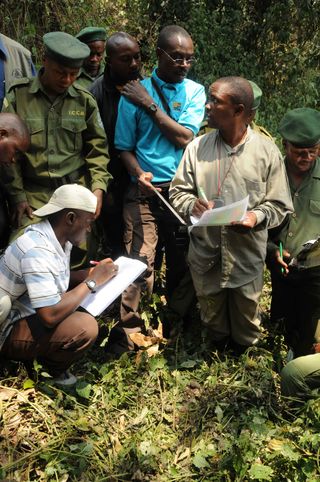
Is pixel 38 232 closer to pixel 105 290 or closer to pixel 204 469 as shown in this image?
pixel 105 290

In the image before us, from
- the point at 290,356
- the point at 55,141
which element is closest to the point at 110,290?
the point at 55,141

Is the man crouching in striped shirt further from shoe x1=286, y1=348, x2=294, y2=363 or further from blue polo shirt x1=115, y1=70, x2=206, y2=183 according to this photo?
shoe x1=286, y1=348, x2=294, y2=363

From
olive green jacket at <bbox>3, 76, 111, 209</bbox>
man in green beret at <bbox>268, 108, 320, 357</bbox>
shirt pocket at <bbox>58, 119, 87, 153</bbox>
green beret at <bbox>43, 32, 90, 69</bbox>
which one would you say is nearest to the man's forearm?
olive green jacket at <bbox>3, 76, 111, 209</bbox>

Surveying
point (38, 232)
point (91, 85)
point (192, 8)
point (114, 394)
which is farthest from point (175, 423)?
point (192, 8)

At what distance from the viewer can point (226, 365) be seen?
4031 millimetres

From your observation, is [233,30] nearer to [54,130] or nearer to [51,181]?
[54,130]

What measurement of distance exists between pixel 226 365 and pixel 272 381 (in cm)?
33

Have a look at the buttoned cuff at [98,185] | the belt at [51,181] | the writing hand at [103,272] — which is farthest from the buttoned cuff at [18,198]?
the writing hand at [103,272]

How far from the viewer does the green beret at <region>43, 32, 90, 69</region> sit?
3561 mm

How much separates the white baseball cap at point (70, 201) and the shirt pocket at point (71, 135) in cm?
68

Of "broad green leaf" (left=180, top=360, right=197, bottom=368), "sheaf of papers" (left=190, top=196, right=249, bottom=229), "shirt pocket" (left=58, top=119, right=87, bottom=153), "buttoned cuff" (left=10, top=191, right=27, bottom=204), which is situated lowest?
"broad green leaf" (left=180, top=360, right=197, bottom=368)

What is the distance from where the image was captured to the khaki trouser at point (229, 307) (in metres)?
3.78

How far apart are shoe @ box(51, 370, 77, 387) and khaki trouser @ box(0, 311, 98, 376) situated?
0.15 meters

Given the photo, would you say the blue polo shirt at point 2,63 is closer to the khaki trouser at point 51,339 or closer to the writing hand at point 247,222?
the khaki trouser at point 51,339
